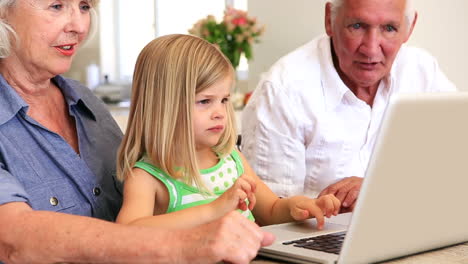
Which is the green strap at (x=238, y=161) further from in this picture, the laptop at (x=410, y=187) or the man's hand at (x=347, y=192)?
the laptop at (x=410, y=187)

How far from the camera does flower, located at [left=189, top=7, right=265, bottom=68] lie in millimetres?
4223

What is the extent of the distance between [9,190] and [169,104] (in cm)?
38

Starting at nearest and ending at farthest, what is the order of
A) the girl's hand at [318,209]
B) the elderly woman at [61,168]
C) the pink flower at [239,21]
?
the elderly woman at [61,168] → the girl's hand at [318,209] → the pink flower at [239,21]

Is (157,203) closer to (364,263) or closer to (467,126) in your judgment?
(364,263)

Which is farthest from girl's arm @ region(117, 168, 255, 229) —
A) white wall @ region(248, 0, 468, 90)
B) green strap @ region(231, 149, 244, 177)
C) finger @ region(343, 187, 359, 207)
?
white wall @ region(248, 0, 468, 90)

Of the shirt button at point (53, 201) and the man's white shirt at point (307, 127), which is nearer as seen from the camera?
the shirt button at point (53, 201)

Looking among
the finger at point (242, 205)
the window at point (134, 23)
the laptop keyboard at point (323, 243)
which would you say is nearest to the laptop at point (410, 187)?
the laptop keyboard at point (323, 243)

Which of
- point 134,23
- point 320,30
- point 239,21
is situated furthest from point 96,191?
point 134,23

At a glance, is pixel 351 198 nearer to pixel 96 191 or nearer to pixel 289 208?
pixel 289 208

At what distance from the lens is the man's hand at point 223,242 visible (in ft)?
3.27

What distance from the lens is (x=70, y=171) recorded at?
151cm

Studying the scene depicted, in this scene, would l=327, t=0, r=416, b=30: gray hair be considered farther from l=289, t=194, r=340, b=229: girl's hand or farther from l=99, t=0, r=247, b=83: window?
l=99, t=0, r=247, b=83: window

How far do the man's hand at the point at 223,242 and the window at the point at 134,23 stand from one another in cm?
399

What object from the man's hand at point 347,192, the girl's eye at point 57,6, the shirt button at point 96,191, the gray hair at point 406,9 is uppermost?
the girl's eye at point 57,6
